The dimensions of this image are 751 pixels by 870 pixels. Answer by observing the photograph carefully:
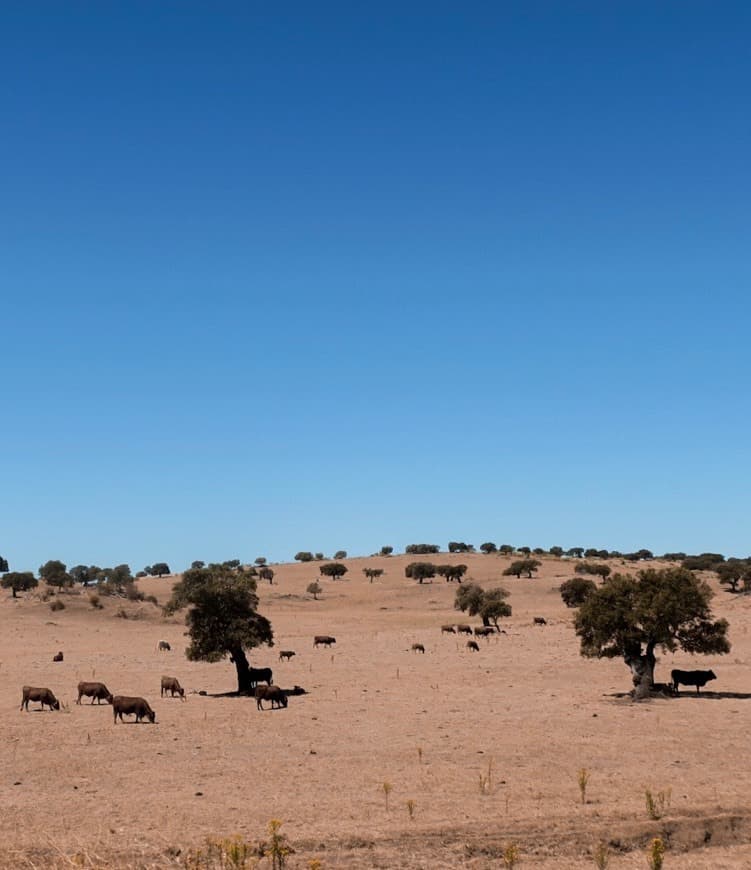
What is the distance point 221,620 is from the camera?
44312 millimetres

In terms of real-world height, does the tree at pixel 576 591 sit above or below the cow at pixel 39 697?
above

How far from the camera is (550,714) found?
1367 inches

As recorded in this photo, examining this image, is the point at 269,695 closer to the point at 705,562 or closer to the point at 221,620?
the point at 221,620

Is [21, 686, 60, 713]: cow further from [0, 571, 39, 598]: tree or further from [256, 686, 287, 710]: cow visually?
[0, 571, 39, 598]: tree

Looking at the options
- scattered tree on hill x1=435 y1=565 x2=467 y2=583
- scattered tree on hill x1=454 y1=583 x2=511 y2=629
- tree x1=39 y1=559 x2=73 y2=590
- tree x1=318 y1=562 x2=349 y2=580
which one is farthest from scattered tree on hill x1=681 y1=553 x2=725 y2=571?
tree x1=39 y1=559 x2=73 y2=590

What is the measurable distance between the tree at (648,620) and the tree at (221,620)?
52.4 ft

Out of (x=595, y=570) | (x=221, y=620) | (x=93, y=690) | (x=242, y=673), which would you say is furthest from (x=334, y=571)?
(x=93, y=690)

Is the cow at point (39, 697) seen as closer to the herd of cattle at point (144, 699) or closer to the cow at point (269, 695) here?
the herd of cattle at point (144, 699)

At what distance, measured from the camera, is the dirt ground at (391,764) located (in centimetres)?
1864

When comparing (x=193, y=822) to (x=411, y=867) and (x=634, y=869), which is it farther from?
(x=634, y=869)

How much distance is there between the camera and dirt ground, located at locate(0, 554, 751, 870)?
1864cm

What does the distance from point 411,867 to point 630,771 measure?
34.1ft

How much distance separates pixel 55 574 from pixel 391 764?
280ft

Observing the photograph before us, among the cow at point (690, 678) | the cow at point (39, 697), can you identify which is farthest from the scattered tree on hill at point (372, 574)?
the cow at point (39, 697)
